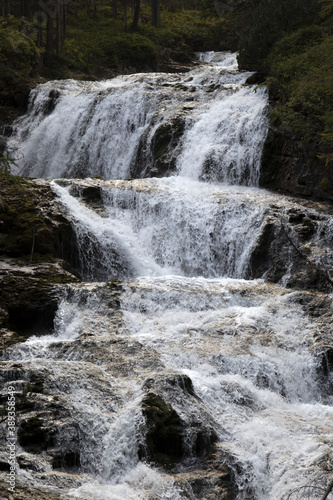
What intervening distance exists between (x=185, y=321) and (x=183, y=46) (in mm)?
26897

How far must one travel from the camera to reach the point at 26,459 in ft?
18.9

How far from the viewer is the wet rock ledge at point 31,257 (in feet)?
31.6

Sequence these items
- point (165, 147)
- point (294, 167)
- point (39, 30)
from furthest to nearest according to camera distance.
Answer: point (39, 30) < point (165, 147) < point (294, 167)

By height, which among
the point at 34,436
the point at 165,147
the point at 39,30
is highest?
the point at 39,30

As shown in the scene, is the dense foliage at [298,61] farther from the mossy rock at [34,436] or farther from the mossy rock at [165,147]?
the mossy rock at [34,436]

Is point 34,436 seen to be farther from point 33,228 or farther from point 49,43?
point 49,43

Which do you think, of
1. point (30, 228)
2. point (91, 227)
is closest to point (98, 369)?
point (30, 228)

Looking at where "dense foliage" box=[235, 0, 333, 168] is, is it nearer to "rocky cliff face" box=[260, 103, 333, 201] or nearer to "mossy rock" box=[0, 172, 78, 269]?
"rocky cliff face" box=[260, 103, 333, 201]

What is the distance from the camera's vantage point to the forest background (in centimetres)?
1505

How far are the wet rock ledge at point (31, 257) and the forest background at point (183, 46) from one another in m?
3.68

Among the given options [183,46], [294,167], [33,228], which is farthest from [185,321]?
[183,46]

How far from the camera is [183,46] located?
107 ft

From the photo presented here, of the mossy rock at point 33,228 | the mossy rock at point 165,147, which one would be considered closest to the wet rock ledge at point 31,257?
the mossy rock at point 33,228

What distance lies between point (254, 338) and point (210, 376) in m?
1.29
